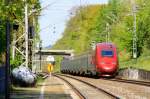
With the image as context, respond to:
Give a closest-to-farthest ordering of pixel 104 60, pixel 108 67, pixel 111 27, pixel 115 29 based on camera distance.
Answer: pixel 104 60 < pixel 108 67 < pixel 115 29 < pixel 111 27

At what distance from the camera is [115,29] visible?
12338 centimetres

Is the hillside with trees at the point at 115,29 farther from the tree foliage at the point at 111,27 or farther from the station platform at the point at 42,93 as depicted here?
the station platform at the point at 42,93

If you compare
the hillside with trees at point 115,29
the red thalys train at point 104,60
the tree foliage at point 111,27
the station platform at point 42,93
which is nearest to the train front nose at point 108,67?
the red thalys train at point 104,60

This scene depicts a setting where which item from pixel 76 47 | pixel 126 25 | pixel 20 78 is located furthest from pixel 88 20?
pixel 20 78

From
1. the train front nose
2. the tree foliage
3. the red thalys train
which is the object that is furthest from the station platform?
the tree foliage

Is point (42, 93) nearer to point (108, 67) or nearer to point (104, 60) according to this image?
point (104, 60)

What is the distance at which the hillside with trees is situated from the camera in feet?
336

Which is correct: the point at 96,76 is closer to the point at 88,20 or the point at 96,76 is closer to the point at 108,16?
the point at 108,16

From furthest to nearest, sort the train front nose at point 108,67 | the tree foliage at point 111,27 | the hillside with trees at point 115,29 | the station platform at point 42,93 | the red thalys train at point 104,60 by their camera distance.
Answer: the tree foliage at point 111,27 < the hillside with trees at point 115,29 < the train front nose at point 108,67 < the red thalys train at point 104,60 < the station platform at point 42,93

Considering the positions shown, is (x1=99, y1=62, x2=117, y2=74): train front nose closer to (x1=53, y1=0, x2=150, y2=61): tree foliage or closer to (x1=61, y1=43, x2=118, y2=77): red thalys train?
(x1=61, y1=43, x2=118, y2=77): red thalys train

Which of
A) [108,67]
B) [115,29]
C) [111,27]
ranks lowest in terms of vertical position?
[108,67]

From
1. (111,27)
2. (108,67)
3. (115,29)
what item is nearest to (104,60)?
(108,67)

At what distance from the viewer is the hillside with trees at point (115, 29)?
10238 cm

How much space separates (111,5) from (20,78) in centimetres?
9557
